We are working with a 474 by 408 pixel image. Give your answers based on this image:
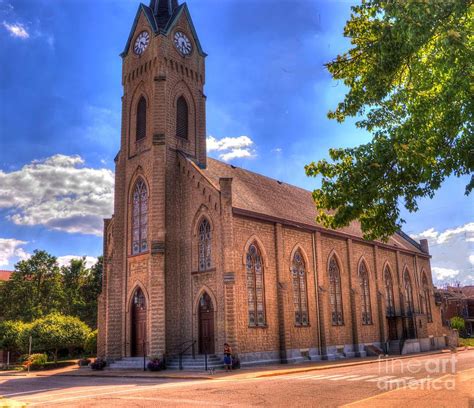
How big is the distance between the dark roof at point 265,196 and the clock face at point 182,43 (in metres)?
7.25

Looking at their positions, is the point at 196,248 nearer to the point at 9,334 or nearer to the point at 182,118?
the point at 182,118

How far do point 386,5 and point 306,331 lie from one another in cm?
2377

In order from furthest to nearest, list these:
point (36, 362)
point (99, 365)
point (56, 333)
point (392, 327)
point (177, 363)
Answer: point (392, 327)
point (56, 333)
point (36, 362)
point (99, 365)
point (177, 363)

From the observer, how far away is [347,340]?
33.8 m

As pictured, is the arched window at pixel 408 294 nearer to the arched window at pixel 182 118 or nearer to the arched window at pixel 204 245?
the arched window at pixel 204 245

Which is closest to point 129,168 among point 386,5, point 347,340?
point 347,340

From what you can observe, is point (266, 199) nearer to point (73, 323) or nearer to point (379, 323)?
point (379, 323)

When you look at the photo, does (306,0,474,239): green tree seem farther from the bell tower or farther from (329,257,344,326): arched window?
(329,257,344,326): arched window

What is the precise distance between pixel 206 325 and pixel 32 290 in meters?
33.0

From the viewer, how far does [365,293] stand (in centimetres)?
3794

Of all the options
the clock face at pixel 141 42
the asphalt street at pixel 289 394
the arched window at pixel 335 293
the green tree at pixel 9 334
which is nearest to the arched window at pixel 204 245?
the asphalt street at pixel 289 394

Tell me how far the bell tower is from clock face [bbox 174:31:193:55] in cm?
7

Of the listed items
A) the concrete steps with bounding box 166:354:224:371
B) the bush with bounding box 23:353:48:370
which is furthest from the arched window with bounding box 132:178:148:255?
the bush with bounding box 23:353:48:370

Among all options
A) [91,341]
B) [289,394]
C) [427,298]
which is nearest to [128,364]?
[91,341]
